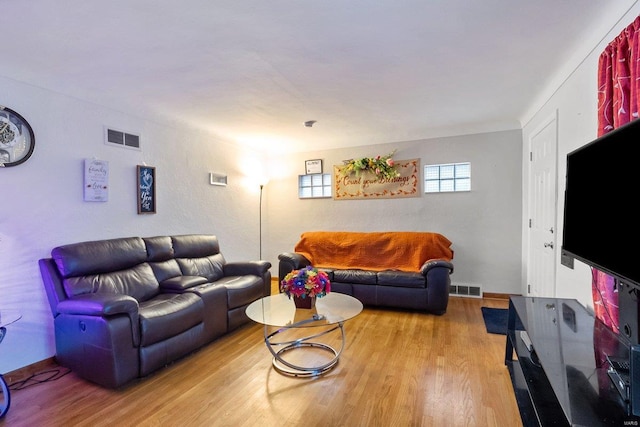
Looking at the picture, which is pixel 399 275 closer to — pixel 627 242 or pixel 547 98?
pixel 547 98

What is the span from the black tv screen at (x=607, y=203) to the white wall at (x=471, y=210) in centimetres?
246

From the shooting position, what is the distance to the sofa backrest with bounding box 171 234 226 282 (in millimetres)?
3354

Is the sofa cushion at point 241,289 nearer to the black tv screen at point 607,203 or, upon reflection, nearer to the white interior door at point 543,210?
the black tv screen at point 607,203

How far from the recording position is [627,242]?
1.16 meters

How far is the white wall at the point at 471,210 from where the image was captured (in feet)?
13.0

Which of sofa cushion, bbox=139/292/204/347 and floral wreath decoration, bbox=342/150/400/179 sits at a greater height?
floral wreath decoration, bbox=342/150/400/179

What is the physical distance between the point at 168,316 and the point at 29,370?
3.71 feet

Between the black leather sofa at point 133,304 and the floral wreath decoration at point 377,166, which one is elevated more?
the floral wreath decoration at point 377,166

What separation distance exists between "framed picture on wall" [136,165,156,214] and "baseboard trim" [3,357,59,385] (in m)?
1.45

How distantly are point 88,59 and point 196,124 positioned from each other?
5.17 ft

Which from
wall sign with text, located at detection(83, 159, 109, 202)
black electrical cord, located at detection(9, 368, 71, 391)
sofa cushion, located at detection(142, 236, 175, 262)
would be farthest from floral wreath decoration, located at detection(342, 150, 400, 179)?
black electrical cord, located at detection(9, 368, 71, 391)

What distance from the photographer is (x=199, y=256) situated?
3.57 meters

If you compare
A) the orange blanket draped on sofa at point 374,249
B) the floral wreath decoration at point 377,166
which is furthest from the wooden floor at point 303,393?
the floral wreath decoration at point 377,166

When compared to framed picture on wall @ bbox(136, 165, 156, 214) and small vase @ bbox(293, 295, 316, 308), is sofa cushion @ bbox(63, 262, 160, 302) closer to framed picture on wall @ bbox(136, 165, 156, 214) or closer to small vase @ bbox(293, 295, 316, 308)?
framed picture on wall @ bbox(136, 165, 156, 214)
